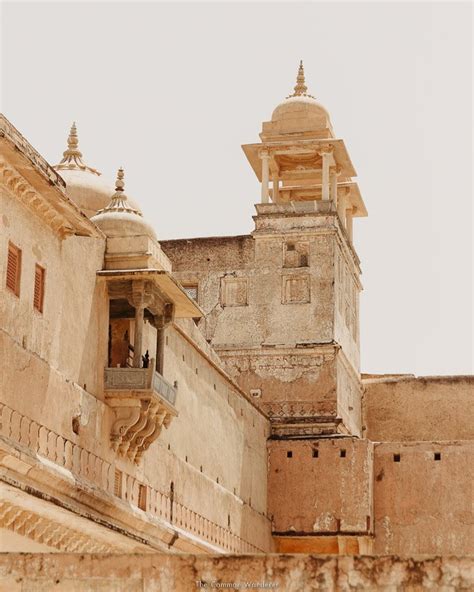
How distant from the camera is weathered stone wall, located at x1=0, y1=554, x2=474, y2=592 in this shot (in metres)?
8.59

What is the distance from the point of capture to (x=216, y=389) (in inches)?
950

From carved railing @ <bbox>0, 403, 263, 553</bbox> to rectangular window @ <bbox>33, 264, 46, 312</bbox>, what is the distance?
4.63 ft

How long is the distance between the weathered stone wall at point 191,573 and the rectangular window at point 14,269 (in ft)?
22.0

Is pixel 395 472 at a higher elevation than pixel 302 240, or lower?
lower

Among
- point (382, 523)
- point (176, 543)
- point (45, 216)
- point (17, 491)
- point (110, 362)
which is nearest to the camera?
point (17, 491)

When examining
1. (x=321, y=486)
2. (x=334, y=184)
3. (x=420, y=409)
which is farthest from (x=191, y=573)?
(x=420, y=409)

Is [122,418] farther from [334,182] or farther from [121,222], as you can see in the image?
[334,182]

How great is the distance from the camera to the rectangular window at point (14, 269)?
49.5 feet

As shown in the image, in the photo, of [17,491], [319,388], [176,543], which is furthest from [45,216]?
[319,388]

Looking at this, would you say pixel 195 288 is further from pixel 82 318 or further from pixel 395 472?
pixel 82 318

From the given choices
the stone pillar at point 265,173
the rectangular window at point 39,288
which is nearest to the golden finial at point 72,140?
the rectangular window at point 39,288

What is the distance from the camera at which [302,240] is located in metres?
29.9

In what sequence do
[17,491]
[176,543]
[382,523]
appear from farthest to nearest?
[382,523] < [176,543] < [17,491]

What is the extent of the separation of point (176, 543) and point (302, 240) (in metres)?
10.9
